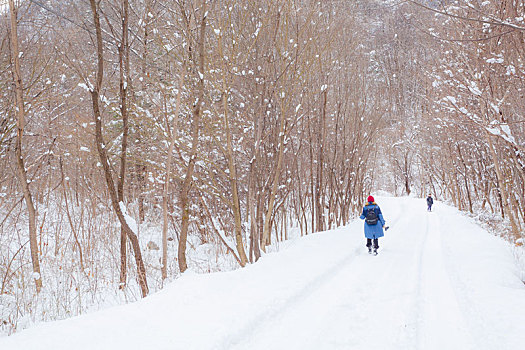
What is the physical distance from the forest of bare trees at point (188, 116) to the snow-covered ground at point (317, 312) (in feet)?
6.55

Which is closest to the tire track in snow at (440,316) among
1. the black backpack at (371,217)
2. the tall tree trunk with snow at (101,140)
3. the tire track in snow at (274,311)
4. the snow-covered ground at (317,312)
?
the snow-covered ground at (317,312)

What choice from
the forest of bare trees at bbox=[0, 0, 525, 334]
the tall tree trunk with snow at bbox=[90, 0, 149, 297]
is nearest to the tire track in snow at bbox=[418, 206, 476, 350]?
the forest of bare trees at bbox=[0, 0, 525, 334]

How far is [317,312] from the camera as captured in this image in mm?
4289

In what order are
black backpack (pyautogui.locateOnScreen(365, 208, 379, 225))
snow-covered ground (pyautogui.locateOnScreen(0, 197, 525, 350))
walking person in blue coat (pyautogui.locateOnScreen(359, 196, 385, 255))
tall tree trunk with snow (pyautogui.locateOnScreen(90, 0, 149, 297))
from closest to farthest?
1. snow-covered ground (pyautogui.locateOnScreen(0, 197, 525, 350))
2. tall tree trunk with snow (pyautogui.locateOnScreen(90, 0, 149, 297))
3. walking person in blue coat (pyautogui.locateOnScreen(359, 196, 385, 255))
4. black backpack (pyautogui.locateOnScreen(365, 208, 379, 225))

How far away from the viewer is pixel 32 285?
23.1 feet

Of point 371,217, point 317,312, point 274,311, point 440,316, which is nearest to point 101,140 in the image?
point 274,311

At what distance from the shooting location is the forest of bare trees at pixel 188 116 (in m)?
6.26

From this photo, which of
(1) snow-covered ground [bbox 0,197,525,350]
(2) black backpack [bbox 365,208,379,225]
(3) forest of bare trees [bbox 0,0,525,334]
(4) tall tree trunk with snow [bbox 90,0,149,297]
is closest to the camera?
(1) snow-covered ground [bbox 0,197,525,350]

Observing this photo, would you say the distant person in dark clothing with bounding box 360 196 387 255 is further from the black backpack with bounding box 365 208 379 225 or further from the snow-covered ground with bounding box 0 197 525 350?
the snow-covered ground with bounding box 0 197 525 350

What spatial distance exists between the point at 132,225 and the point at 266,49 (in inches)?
214

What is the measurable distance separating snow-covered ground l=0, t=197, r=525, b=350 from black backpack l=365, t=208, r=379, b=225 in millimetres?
1947

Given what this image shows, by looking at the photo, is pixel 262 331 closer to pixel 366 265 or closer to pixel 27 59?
pixel 366 265

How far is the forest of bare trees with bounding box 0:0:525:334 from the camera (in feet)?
20.5

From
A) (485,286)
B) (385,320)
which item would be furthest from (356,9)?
(385,320)
